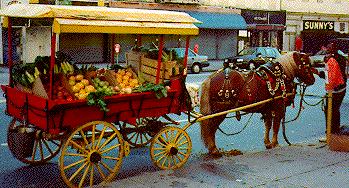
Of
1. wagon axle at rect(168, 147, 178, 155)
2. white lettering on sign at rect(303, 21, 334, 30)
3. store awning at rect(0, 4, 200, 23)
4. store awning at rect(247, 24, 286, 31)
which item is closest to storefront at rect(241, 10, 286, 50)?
store awning at rect(247, 24, 286, 31)

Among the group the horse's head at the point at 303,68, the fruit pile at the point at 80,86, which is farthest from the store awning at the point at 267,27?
the fruit pile at the point at 80,86

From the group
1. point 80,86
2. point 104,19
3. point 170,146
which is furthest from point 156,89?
point 104,19

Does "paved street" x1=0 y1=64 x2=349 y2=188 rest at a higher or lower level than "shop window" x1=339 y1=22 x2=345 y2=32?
lower

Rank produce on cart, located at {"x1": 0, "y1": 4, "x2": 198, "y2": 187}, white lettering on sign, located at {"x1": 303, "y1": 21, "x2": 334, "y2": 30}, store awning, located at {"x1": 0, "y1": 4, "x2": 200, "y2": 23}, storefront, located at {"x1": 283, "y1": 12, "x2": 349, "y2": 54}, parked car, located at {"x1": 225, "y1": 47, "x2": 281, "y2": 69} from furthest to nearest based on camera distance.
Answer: white lettering on sign, located at {"x1": 303, "y1": 21, "x2": 334, "y2": 30}, storefront, located at {"x1": 283, "y1": 12, "x2": 349, "y2": 54}, parked car, located at {"x1": 225, "y1": 47, "x2": 281, "y2": 69}, produce on cart, located at {"x1": 0, "y1": 4, "x2": 198, "y2": 187}, store awning, located at {"x1": 0, "y1": 4, "x2": 200, "y2": 23}

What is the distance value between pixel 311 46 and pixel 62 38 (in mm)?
25874

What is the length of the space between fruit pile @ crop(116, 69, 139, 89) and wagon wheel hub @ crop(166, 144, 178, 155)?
3.83ft

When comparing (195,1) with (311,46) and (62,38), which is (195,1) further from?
(311,46)

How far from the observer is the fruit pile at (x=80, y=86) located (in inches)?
303

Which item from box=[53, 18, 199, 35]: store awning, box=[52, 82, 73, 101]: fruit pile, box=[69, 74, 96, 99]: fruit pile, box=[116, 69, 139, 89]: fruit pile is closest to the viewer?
box=[53, 18, 199, 35]: store awning

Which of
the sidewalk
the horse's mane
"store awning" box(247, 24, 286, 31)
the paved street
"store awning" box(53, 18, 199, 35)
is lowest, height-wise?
the paved street

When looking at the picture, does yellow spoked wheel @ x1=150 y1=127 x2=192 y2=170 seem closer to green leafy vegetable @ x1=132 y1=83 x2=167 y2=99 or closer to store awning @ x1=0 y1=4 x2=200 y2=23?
green leafy vegetable @ x1=132 y1=83 x2=167 y2=99

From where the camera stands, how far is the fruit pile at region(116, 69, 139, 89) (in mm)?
8605

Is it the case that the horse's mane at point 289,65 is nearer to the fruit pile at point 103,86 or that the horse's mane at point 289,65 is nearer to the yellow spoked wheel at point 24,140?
the fruit pile at point 103,86

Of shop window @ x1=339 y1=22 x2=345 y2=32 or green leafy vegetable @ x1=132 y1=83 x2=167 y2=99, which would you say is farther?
shop window @ x1=339 y1=22 x2=345 y2=32
